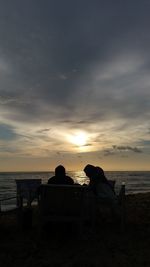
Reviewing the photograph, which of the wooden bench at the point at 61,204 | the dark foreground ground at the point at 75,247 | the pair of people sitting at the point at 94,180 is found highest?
the pair of people sitting at the point at 94,180

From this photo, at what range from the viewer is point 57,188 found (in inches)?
302

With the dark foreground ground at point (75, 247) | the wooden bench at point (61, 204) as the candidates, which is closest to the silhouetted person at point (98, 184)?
the dark foreground ground at point (75, 247)

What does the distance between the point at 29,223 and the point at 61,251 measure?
1.99 metres

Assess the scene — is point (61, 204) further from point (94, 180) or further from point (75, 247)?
point (94, 180)

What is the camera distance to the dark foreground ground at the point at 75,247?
6.32 metres

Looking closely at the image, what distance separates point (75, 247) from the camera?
726 centimetres

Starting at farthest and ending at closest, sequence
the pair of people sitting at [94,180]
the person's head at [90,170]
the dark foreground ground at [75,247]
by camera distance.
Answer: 1. the person's head at [90,170]
2. the pair of people sitting at [94,180]
3. the dark foreground ground at [75,247]

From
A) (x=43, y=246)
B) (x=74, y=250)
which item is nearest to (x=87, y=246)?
(x=74, y=250)

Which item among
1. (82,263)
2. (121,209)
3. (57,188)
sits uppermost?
(57,188)

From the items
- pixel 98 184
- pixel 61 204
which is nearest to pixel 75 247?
pixel 61 204

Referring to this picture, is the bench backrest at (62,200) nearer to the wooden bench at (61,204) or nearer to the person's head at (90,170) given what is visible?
the wooden bench at (61,204)

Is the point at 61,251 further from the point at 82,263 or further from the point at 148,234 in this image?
the point at 148,234

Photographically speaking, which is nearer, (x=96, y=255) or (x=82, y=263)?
(x=82, y=263)

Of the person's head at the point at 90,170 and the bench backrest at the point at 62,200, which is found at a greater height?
the person's head at the point at 90,170
